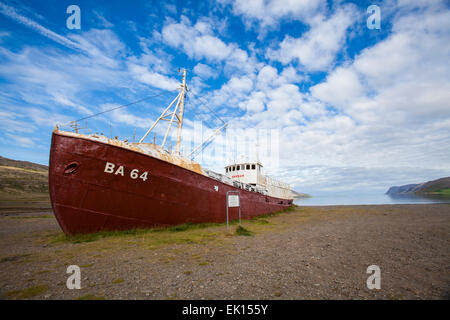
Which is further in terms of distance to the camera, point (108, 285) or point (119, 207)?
point (119, 207)

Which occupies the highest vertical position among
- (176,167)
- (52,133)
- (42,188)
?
(52,133)

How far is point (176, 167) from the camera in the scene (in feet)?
33.1

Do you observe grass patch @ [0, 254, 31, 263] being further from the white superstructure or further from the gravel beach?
the white superstructure

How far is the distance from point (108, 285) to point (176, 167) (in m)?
6.28

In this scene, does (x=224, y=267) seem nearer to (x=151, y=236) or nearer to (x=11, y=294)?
(x=11, y=294)

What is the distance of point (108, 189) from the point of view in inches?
333

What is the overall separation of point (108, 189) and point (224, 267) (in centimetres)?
615

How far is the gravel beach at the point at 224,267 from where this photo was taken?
12.8 feet

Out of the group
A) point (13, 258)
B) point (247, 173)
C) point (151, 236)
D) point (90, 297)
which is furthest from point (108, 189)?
point (247, 173)

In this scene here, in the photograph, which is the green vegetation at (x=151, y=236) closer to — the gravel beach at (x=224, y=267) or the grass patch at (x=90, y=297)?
the gravel beach at (x=224, y=267)

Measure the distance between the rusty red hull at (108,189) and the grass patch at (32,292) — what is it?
453 centimetres
